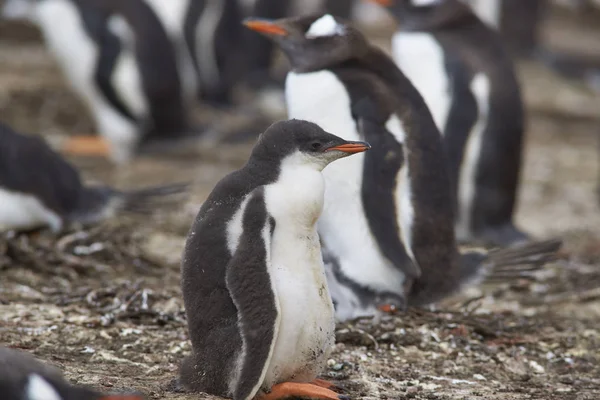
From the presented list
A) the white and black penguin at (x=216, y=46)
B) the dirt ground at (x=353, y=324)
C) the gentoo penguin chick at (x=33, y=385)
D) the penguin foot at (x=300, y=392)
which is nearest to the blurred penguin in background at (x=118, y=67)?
the white and black penguin at (x=216, y=46)

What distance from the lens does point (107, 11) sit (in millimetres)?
8695

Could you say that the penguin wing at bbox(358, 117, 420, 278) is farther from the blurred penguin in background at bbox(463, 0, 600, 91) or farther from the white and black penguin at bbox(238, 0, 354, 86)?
the blurred penguin in background at bbox(463, 0, 600, 91)

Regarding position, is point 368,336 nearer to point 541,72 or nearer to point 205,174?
point 205,174

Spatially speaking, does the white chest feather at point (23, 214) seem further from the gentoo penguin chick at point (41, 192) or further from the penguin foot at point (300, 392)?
the penguin foot at point (300, 392)

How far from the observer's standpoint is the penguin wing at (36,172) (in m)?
5.90

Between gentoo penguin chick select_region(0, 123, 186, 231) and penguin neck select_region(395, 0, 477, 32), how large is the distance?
1675mm

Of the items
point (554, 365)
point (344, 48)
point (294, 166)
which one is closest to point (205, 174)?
point (344, 48)

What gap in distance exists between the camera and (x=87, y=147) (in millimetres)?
9133

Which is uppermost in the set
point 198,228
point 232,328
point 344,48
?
point 344,48

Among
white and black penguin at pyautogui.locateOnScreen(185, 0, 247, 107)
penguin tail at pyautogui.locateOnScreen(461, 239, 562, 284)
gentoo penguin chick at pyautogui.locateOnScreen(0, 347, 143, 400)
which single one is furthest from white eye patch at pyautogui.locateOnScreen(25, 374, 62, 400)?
white and black penguin at pyautogui.locateOnScreen(185, 0, 247, 107)

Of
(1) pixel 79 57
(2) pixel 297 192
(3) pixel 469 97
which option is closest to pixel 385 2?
(3) pixel 469 97

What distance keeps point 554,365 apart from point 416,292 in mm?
657

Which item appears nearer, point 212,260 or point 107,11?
point 212,260

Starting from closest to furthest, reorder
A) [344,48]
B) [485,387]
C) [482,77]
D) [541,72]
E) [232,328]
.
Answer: [232,328] < [485,387] < [344,48] < [482,77] < [541,72]
